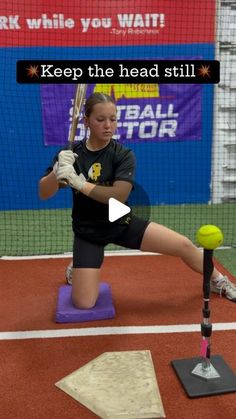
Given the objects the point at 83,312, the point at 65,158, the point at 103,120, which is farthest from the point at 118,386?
the point at 103,120

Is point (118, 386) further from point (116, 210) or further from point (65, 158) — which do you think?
point (65, 158)

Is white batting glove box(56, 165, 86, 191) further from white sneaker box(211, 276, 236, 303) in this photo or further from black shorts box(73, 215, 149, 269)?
white sneaker box(211, 276, 236, 303)

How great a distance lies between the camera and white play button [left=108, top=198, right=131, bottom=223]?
2.75 m

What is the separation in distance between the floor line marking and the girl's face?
1.15 metres

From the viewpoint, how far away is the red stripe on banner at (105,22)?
545 centimetres

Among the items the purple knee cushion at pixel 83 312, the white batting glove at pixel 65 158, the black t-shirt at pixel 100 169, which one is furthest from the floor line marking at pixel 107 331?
the white batting glove at pixel 65 158

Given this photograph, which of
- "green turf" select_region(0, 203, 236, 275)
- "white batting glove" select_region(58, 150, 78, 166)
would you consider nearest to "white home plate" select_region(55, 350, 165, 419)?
"white batting glove" select_region(58, 150, 78, 166)

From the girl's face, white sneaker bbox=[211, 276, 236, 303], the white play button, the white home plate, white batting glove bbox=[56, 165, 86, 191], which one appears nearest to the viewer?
the white home plate

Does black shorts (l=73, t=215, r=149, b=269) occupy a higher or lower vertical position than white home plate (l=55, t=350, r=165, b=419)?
higher

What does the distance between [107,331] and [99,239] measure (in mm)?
571

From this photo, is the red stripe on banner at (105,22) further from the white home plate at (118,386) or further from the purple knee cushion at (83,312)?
the white home plate at (118,386)

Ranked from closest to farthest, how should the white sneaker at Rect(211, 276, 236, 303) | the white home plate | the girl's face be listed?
the white home plate, the girl's face, the white sneaker at Rect(211, 276, 236, 303)

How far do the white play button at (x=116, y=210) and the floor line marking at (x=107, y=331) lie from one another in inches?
26.5

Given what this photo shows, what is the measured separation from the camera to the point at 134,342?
8.41 feet
